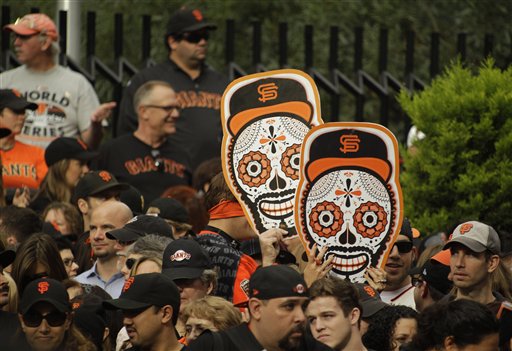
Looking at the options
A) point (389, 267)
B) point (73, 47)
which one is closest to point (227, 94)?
point (389, 267)

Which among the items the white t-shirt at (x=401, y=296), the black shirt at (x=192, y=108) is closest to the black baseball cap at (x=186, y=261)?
the white t-shirt at (x=401, y=296)

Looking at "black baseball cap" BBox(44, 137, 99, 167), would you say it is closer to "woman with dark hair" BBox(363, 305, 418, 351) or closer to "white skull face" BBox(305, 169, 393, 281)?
"white skull face" BBox(305, 169, 393, 281)

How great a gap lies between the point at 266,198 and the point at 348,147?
2.09ft

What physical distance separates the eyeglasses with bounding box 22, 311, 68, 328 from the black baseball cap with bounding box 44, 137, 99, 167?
4211 mm

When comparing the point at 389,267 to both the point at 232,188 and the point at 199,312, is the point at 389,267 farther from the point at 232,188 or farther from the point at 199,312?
the point at 199,312

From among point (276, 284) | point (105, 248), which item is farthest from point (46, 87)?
point (276, 284)

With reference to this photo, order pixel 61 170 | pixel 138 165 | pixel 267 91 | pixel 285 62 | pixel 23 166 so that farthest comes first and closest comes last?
pixel 285 62 → pixel 138 165 → pixel 23 166 → pixel 61 170 → pixel 267 91

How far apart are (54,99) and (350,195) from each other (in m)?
5.36

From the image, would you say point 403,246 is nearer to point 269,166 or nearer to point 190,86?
point 269,166

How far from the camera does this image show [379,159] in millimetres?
12578

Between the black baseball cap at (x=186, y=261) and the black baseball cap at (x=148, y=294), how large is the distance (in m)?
0.64

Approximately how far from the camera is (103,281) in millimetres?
13477

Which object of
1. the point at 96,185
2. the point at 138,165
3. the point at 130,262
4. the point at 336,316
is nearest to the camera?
the point at 336,316

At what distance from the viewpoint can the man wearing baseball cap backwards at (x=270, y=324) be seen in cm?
1073
